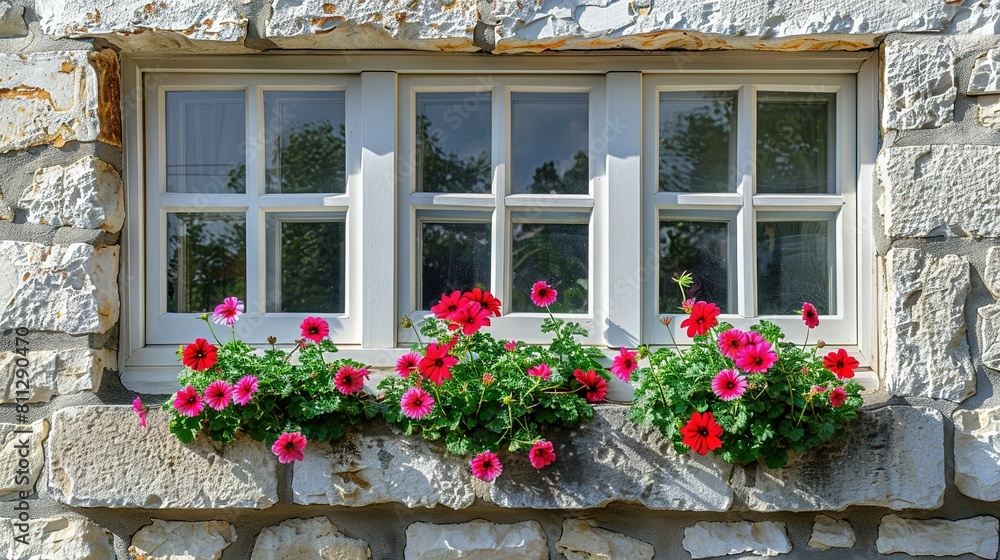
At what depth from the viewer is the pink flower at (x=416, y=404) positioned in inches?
70.0

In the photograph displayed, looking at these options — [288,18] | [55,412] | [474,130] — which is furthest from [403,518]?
[288,18]

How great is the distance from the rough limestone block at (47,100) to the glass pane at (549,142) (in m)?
1.14

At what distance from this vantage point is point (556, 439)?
1.88 metres

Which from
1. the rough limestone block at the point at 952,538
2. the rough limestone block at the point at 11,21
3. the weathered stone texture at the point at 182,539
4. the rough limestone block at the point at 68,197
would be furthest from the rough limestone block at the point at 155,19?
the rough limestone block at the point at 952,538

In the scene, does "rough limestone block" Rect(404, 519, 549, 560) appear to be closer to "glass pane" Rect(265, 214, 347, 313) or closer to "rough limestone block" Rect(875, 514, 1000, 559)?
"glass pane" Rect(265, 214, 347, 313)

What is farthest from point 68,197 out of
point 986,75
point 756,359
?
point 986,75

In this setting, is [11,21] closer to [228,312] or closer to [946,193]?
[228,312]

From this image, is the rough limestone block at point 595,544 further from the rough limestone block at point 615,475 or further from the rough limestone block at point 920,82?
the rough limestone block at point 920,82

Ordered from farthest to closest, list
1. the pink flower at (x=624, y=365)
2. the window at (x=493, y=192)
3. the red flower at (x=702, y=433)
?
the window at (x=493, y=192) < the pink flower at (x=624, y=365) < the red flower at (x=702, y=433)

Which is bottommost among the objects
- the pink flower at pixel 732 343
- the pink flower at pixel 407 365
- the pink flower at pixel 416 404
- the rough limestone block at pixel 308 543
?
the rough limestone block at pixel 308 543

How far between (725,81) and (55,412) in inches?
80.1

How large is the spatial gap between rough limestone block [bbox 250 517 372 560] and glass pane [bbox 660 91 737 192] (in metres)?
1.31

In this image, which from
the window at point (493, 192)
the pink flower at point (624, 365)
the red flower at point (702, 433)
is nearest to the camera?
the red flower at point (702, 433)

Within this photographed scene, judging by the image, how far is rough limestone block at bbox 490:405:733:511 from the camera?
1.86 metres
